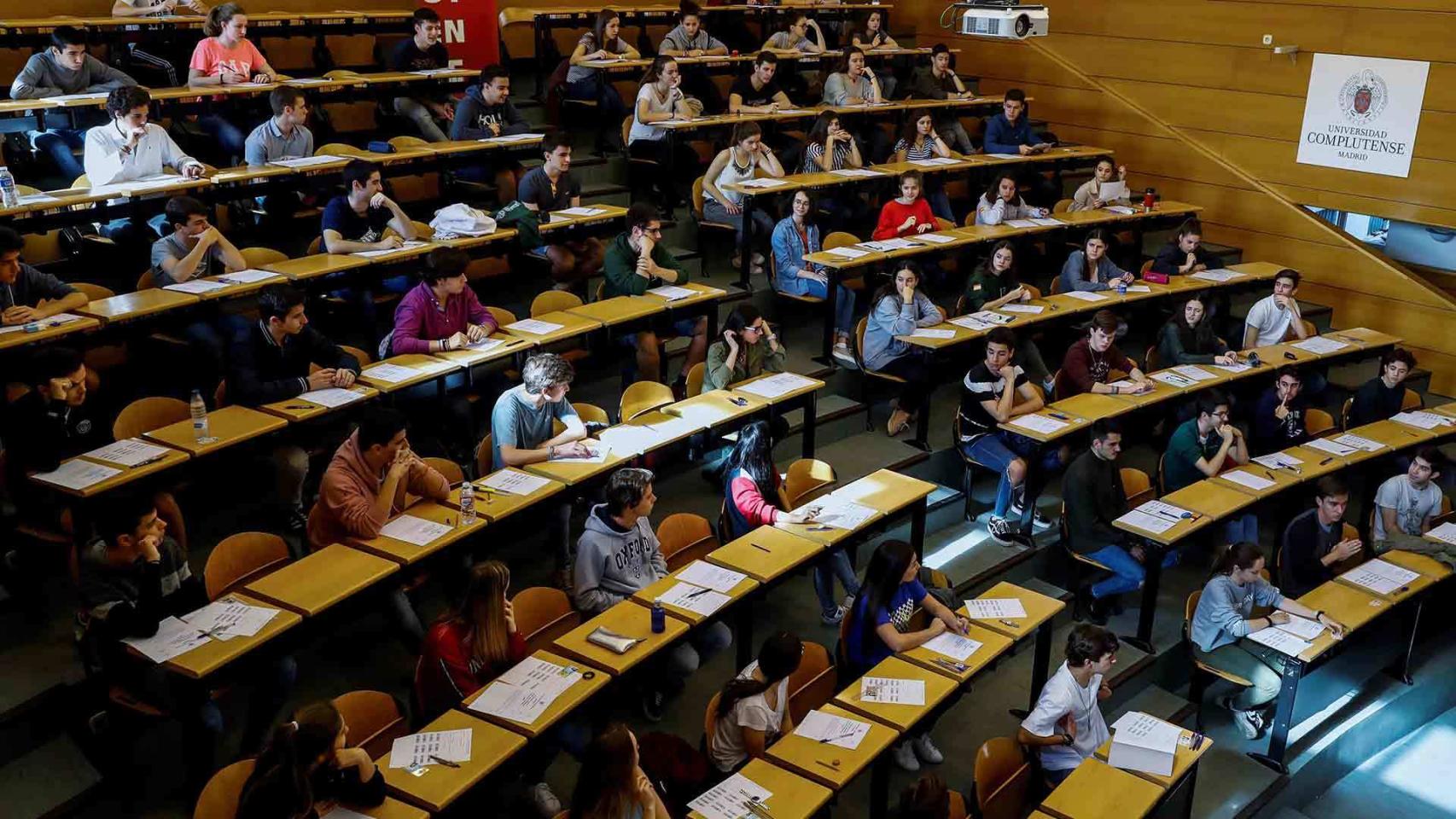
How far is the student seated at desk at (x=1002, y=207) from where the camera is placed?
1058 centimetres

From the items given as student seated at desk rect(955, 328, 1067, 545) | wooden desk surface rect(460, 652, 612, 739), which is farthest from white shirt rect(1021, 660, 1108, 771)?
student seated at desk rect(955, 328, 1067, 545)

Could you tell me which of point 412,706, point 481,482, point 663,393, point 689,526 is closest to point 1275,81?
point 663,393

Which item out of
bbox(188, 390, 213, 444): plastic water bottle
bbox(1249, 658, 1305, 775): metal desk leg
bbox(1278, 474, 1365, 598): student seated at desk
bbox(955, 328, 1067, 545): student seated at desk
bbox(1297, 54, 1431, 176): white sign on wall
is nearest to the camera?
bbox(188, 390, 213, 444): plastic water bottle

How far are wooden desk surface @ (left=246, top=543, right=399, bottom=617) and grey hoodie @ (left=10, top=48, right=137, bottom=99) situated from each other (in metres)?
4.80

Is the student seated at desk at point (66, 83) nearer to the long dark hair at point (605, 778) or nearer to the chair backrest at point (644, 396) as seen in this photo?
the chair backrest at point (644, 396)

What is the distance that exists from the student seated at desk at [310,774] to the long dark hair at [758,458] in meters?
3.04

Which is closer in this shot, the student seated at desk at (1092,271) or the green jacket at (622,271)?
the green jacket at (622,271)

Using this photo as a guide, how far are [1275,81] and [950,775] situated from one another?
8613mm

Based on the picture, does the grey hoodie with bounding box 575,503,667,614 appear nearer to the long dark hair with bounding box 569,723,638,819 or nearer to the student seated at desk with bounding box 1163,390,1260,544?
the long dark hair with bounding box 569,723,638,819

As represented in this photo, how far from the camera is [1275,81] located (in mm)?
11742

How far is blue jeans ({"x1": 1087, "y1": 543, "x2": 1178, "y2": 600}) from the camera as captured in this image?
730cm

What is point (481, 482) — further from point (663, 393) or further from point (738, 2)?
point (738, 2)

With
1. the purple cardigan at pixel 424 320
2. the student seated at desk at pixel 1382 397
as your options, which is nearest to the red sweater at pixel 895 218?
the student seated at desk at pixel 1382 397

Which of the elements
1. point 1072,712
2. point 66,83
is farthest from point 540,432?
point 66,83
